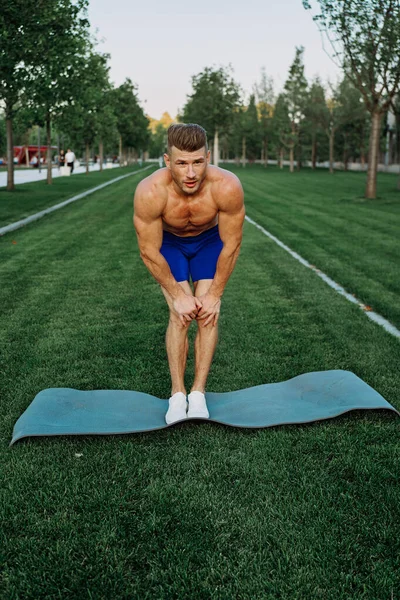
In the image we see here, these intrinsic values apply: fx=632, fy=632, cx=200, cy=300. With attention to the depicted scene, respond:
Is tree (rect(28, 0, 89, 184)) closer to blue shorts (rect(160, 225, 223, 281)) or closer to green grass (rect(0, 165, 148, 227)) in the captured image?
green grass (rect(0, 165, 148, 227))

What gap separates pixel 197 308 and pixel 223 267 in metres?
0.32

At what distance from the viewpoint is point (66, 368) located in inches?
204

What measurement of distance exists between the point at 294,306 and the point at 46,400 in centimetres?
394

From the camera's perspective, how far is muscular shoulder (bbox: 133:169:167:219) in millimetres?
3910

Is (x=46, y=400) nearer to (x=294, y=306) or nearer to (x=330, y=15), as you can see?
(x=294, y=306)

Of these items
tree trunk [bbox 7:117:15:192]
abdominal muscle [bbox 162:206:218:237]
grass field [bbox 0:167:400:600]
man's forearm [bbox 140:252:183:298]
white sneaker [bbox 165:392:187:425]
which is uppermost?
tree trunk [bbox 7:117:15:192]

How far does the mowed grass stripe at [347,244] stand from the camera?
8.31m

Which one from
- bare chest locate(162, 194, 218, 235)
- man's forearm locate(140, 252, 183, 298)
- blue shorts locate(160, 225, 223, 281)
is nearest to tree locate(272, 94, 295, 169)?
blue shorts locate(160, 225, 223, 281)

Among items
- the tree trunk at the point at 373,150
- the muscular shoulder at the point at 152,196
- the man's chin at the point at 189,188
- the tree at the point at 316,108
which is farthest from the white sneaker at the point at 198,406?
the tree at the point at 316,108

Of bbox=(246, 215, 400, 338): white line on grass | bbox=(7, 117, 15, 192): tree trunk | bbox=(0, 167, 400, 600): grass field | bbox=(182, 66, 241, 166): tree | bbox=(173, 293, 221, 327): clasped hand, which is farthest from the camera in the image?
bbox=(182, 66, 241, 166): tree

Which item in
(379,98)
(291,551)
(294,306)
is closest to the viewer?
(291,551)

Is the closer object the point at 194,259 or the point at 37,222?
the point at 194,259

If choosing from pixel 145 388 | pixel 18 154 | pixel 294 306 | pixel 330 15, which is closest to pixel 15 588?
pixel 145 388

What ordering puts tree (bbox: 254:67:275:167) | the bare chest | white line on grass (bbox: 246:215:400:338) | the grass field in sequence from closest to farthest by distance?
the grass field, the bare chest, white line on grass (bbox: 246:215:400:338), tree (bbox: 254:67:275:167)
